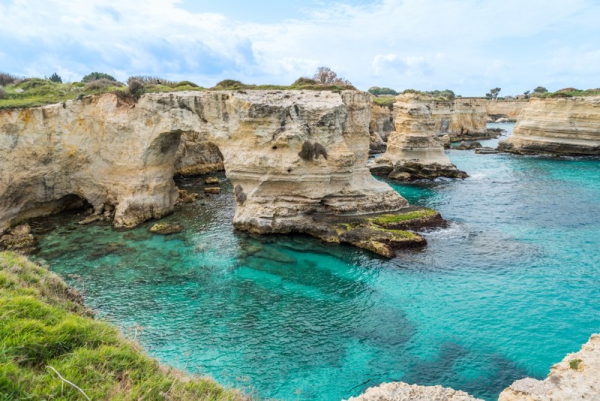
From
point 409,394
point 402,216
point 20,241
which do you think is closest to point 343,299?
point 409,394

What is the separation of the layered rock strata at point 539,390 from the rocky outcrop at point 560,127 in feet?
163

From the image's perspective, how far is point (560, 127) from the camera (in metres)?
49.8

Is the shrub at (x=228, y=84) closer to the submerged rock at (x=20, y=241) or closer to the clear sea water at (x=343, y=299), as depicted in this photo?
the clear sea water at (x=343, y=299)

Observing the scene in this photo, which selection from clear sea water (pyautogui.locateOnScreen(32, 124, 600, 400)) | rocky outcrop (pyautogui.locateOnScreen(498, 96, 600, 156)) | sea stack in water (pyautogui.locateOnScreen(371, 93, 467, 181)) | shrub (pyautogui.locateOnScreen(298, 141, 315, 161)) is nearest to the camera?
clear sea water (pyautogui.locateOnScreen(32, 124, 600, 400))

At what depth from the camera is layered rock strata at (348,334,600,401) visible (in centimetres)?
768

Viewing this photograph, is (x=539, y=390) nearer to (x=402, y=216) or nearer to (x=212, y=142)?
(x=402, y=216)

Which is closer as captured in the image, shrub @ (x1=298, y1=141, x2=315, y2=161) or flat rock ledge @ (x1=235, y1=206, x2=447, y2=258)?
flat rock ledge @ (x1=235, y1=206, x2=447, y2=258)

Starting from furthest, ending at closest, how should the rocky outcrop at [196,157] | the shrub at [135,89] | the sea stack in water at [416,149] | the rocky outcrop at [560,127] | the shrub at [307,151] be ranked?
the rocky outcrop at [560,127] → the sea stack in water at [416,149] → the rocky outcrop at [196,157] → the shrub at [135,89] → the shrub at [307,151]

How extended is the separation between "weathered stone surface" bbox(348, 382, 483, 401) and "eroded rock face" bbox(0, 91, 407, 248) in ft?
49.4

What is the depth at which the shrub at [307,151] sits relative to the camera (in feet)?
74.6

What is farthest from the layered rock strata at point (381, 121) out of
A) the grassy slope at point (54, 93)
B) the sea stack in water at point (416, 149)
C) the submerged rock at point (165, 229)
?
the submerged rock at point (165, 229)

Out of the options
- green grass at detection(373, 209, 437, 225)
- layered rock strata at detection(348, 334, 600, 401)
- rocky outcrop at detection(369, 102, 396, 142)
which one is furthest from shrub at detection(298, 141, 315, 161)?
rocky outcrop at detection(369, 102, 396, 142)

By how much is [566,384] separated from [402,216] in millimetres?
15888

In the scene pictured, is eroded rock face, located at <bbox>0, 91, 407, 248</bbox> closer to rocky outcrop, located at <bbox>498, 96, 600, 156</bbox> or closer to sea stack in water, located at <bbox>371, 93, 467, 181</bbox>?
sea stack in water, located at <bbox>371, 93, 467, 181</bbox>
